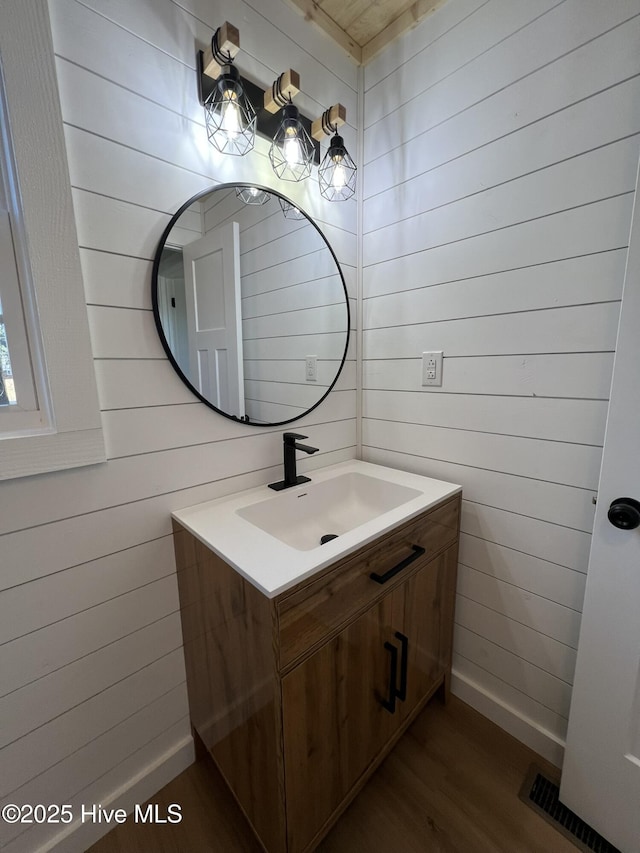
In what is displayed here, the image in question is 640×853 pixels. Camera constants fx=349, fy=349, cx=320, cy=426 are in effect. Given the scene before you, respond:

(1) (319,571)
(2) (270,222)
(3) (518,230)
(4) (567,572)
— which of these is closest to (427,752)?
(4) (567,572)

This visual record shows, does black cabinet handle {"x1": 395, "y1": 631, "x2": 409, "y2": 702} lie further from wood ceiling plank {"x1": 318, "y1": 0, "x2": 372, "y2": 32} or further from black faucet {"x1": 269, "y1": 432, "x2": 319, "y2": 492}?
wood ceiling plank {"x1": 318, "y1": 0, "x2": 372, "y2": 32}

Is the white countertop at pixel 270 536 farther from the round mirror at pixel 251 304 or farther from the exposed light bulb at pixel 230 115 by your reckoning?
the exposed light bulb at pixel 230 115

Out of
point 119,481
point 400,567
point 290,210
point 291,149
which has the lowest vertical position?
point 400,567

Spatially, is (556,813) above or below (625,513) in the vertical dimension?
below

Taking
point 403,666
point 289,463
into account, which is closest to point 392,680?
point 403,666

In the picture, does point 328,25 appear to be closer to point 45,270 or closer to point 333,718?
point 45,270

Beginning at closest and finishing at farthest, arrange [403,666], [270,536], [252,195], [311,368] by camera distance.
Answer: [270,536] → [403,666] → [252,195] → [311,368]

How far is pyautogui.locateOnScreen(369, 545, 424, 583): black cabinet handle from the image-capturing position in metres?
0.90

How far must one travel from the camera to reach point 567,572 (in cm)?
105

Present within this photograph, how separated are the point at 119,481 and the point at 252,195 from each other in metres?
0.95

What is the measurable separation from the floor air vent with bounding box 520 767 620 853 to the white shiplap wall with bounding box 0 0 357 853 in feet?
3.63

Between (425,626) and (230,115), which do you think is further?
(425,626)

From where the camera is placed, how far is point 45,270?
2.52ft

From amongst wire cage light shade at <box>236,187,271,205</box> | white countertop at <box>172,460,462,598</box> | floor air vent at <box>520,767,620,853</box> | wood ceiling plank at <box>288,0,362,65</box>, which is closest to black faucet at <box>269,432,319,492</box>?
white countertop at <box>172,460,462,598</box>
